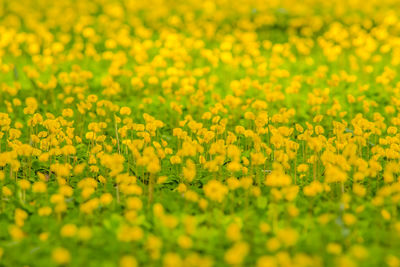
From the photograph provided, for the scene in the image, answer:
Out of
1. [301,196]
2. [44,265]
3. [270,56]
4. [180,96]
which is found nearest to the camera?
[44,265]

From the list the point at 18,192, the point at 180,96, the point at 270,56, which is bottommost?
the point at 18,192

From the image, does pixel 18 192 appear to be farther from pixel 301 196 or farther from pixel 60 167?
pixel 301 196

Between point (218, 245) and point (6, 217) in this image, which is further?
point (6, 217)

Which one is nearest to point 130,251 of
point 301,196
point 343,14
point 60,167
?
point 60,167

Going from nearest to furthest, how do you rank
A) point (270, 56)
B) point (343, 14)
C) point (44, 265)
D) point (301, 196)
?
point (44, 265) < point (301, 196) < point (270, 56) < point (343, 14)

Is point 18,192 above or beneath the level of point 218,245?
above

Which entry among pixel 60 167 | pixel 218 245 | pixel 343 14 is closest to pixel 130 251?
pixel 218 245
